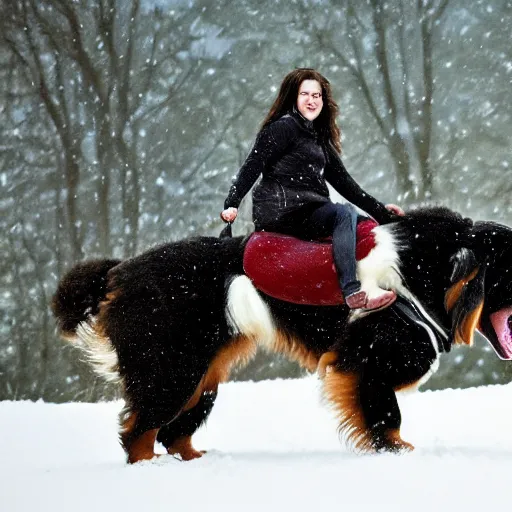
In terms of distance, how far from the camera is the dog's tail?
187 inches

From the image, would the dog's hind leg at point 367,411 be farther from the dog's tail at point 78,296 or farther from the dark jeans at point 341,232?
the dog's tail at point 78,296

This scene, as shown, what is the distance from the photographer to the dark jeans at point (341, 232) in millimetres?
4230

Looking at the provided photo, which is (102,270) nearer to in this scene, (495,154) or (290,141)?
(290,141)

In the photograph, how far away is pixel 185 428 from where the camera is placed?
4.90 m

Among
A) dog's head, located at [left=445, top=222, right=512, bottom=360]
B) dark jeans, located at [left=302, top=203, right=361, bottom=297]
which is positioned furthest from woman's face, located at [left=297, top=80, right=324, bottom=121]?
dog's head, located at [left=445, top=222, right=512, bottom=360]

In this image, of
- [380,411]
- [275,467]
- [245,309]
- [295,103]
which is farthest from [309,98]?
[275,467]

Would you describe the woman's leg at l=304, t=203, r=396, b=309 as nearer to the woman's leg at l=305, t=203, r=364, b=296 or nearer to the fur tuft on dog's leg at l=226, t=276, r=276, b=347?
the woman's leg at l=305, t=203, r=364, b=296

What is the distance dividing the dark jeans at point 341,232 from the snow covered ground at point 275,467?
0.75 m

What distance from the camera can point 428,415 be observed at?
616 cm

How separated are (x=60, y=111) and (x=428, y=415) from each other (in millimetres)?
9761

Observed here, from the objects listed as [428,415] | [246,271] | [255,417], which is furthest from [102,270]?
[428,415]

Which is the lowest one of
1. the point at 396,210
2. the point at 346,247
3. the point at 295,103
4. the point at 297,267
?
the point at 297,267

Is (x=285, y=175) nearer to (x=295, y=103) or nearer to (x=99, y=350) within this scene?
(x=295, y=103)

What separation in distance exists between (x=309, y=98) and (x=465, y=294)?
1.43 m
